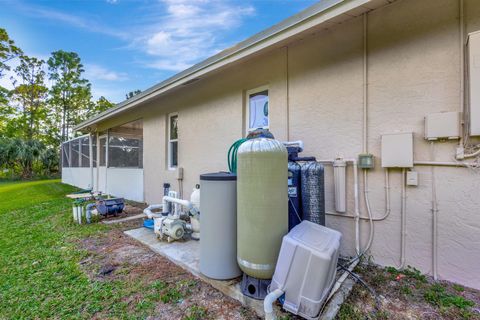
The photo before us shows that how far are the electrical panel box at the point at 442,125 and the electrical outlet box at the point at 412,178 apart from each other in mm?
368

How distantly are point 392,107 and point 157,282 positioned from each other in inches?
123

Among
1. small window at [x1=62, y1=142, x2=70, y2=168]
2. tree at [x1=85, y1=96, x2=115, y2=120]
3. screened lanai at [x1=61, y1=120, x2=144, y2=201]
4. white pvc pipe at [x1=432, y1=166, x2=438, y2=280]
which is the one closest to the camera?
white pvc pipe at [x1=432, y1=166, x2=438, y2=280]

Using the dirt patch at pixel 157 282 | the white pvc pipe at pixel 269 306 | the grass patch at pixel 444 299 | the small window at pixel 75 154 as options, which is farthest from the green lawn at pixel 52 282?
the small window at pixel 75 154

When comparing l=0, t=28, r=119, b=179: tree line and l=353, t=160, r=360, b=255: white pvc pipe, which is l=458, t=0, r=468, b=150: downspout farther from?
l=0, t=28, r=119, b=179: tree line

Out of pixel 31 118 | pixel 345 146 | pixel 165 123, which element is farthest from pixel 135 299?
pixel 31 118

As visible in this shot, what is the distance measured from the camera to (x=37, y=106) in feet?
65.9

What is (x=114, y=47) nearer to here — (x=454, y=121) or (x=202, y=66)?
(x=202, y=66)

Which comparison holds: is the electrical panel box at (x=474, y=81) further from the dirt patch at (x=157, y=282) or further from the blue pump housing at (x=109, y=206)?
the blue pump housing at (x=109, y=206)

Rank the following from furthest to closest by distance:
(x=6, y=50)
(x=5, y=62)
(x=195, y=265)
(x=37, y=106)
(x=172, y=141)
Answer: (x=37, y=106) → (x=5, y=62) → (x=6, y=50) → (x=172, y=141) → (x=195, y=265)

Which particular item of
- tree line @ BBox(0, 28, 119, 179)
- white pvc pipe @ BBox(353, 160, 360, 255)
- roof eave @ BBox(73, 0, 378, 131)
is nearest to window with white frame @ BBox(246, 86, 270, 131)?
roof eave @ BBox(73, 0, 378, 131)

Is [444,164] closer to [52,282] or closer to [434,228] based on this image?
[434,228]

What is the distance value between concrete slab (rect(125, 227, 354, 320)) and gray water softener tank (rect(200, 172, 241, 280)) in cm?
13

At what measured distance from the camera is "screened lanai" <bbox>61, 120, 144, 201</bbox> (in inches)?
287

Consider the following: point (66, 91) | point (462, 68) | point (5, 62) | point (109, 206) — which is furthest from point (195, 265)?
point (66, 91)
